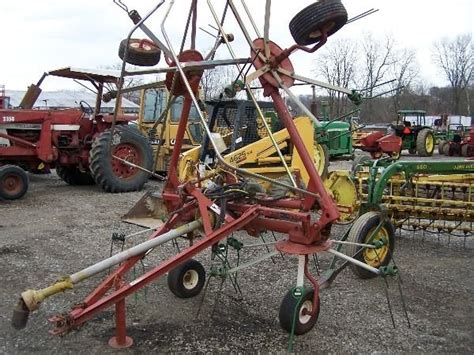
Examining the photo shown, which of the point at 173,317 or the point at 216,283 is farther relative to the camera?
the point at 216,283

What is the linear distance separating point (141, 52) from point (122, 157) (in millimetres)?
6754

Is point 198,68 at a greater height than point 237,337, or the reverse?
point 198,68

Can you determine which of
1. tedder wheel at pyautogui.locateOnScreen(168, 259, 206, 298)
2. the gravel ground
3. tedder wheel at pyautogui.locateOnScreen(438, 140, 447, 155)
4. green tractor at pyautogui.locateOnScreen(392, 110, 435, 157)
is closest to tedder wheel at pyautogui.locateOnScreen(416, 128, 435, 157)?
green tractor at pyautogui.locateOnScreen(392, 110, 435, 157)

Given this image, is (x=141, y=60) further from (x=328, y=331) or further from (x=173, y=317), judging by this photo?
(x=328, y=331)

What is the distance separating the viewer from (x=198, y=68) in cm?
405

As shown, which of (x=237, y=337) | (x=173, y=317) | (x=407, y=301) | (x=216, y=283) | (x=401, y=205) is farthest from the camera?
(x=401, y=205)

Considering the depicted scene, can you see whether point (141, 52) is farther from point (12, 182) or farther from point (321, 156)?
point (321, 156)

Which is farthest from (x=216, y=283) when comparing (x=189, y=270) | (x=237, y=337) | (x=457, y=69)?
(x=457, y=69)

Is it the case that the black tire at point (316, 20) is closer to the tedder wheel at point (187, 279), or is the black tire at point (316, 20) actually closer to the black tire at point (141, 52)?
the black tire at point (141, 52)

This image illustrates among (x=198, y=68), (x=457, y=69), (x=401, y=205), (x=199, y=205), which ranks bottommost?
(x=401, y=205)

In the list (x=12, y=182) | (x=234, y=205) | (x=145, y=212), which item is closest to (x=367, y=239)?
(x=234, y=205)

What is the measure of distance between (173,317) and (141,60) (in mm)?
1961

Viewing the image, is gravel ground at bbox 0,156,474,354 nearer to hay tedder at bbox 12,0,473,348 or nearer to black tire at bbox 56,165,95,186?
hay tedder at bbox 12,0,473,348

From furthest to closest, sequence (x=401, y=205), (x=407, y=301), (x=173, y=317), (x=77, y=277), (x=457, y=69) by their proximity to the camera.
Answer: (x=457, y=69)
(x=401, y=205)
(x=407, y=301)
(x=173, y=317)
(x=77, y=277)
